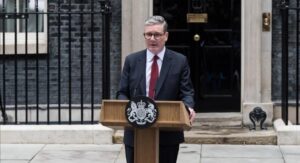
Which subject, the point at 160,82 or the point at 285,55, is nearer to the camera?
the point at 160,82

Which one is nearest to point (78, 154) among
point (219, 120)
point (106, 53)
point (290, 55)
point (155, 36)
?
point (106, 53)

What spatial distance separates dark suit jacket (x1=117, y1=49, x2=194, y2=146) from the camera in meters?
5.48

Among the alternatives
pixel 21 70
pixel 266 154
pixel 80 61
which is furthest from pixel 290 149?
pixel 21 70

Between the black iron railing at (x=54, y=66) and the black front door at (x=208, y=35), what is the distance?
102 cm

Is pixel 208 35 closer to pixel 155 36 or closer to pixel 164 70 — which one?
pixel 164 70

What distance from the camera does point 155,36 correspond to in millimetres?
5277

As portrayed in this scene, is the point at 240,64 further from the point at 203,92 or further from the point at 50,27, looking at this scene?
the point at 50,27

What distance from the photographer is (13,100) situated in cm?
1015

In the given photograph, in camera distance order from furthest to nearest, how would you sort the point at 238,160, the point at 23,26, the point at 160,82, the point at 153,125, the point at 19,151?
1. the point at 23,26
2. the point at 19,151
3. the point at 238,160
4. the point at 160,82
5. the point at 153,125

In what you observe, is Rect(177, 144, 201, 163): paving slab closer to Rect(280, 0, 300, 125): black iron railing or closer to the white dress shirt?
Rect(280, 0, 300, 125): black iron railing

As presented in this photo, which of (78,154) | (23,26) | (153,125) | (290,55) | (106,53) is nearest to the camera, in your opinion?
(153,125)

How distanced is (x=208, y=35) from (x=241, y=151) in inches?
79.8

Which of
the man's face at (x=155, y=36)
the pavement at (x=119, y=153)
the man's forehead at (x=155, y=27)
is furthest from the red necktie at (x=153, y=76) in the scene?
the pavement at (x=119, y=153)

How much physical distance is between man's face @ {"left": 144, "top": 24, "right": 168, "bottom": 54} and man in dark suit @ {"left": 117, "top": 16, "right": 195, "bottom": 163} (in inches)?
1.2
